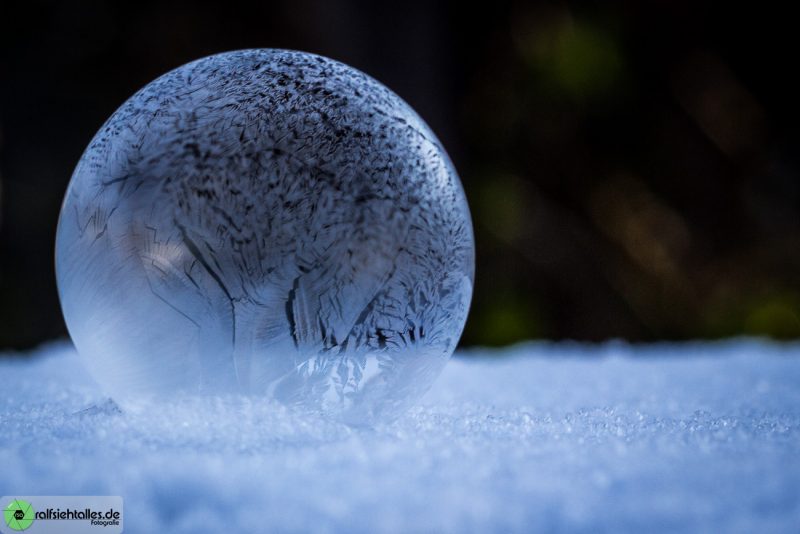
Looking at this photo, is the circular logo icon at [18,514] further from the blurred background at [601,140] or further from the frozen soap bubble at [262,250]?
the blurred background at [601,140]

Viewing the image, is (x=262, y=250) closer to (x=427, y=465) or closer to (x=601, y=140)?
(x=427, y=465)

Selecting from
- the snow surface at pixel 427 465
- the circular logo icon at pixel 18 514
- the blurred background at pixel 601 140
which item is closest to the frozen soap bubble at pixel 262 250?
the snow surface at pixel 427 465

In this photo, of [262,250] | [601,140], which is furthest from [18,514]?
[601,140]

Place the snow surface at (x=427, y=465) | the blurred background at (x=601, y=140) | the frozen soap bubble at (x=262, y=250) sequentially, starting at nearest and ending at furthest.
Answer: the snow surface at (x=427, y=465) → the frozen soap bubble at (x=262, y=250) → the blurred background at (x=601, y=140)

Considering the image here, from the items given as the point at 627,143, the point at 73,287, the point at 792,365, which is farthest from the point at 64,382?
the point at 627,143

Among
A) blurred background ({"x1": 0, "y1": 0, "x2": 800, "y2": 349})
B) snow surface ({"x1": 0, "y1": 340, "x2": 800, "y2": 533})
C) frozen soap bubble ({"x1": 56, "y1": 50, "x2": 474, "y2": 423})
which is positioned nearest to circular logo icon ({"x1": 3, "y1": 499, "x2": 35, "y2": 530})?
snow surface ({"x1": 0, "y1": 340, "x2": 800, "y2": 533})

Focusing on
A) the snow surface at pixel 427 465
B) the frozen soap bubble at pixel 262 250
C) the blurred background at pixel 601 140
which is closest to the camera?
the snow surface at pixel 427 465

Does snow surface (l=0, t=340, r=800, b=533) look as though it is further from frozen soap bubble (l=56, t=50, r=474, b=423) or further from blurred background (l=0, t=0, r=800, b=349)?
blurred background (l=0, t=0, r=800, b=349)
